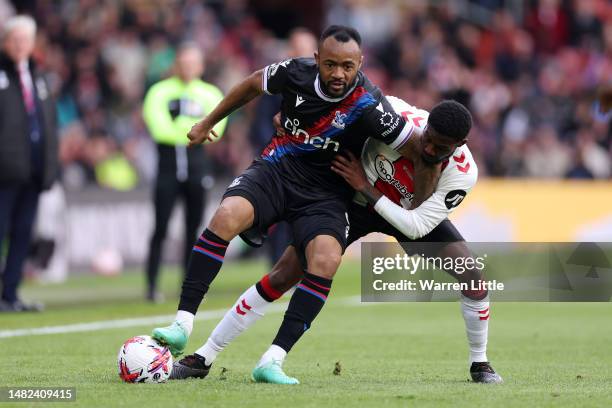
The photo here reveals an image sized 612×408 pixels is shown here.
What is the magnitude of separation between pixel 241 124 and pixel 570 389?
15.7 metres

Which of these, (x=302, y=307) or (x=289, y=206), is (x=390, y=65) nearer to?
(x=289, y=206)

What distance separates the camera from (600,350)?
353 inches

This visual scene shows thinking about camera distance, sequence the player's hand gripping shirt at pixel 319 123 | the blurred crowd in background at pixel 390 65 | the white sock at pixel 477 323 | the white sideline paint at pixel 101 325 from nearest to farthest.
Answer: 1. the player's hand gripping shirt at pixel 319 123
2. the white sock at pixel 477 323
3. the white sideline paint at pixel 101 325
4. the blurred crowd in background at pixel 390 65

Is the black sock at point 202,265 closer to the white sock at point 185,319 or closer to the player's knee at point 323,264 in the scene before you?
the white sock at point 185,319


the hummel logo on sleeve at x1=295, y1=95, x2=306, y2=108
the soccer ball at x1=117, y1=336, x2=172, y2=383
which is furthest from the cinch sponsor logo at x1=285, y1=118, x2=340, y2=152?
the soccer ball at x1=117, y1=336, x2=172, y2=383

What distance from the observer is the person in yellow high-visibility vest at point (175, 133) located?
507 inches

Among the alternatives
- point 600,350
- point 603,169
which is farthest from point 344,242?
point 603,169

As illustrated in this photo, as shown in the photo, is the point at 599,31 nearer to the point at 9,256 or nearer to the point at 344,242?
the point at 9,256

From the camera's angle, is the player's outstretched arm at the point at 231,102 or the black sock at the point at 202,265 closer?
the black sock at the point at 202,265

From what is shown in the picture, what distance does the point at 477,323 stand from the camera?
741 cm

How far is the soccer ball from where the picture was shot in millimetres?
6762

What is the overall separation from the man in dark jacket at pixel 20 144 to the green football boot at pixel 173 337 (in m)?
5.26
